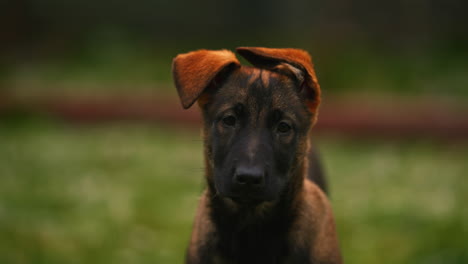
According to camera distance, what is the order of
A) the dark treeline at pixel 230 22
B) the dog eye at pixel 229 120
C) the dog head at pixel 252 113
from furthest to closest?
the dark treeline at pixel 230 22 < the dog eye at pixel 229 120 < the dog head at pixel 252 113

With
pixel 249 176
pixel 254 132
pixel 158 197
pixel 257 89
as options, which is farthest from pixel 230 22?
pixel 249 176

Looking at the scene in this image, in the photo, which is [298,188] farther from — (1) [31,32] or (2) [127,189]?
(1) [31,32]

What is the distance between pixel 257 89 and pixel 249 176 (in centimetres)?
62

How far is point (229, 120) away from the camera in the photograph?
360 centimetres

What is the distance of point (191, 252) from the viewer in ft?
12.1

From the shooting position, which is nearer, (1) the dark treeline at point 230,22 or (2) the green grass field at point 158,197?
(2) the green grass field at point 158,197

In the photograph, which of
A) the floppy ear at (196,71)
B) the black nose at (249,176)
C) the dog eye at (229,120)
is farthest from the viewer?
the dog eye at (229,120)

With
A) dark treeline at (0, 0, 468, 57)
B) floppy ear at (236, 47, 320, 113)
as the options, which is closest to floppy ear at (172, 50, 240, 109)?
floppy ear at (236, 47, 320, 113)

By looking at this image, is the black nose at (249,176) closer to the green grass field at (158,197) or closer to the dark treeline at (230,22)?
the green grass field at (158,197)

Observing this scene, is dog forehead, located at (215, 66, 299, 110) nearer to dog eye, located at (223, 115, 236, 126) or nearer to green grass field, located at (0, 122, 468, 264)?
dog eye, located at (223, 115, 236, 126)

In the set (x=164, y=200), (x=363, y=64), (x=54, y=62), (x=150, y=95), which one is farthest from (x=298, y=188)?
(x=54, y=62)

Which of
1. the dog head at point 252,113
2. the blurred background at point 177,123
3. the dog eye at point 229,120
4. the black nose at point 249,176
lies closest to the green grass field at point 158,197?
the blurred background at point 177,123

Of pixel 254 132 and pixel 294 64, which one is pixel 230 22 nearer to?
pixel 294 64

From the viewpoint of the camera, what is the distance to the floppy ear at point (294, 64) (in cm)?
347
